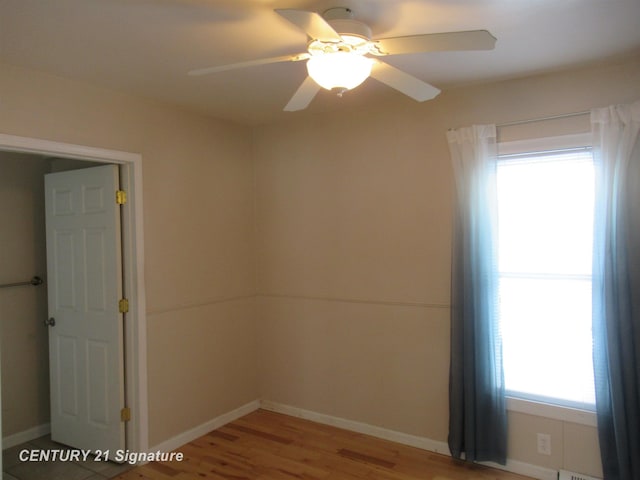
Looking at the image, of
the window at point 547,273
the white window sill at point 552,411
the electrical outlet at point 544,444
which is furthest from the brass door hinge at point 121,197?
the electrical outlet at point 544,444

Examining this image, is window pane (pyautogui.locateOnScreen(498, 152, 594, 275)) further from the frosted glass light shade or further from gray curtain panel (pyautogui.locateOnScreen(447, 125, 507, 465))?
the frosted glass light shade

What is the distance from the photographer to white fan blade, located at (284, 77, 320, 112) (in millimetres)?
2102

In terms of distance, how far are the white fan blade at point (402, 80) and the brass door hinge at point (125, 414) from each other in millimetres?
2722

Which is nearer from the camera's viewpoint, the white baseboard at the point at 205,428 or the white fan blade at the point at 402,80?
the white fan blade at the point at 402,80

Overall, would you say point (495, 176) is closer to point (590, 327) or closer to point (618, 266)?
point (618, 266)

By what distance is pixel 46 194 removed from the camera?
347 centimetres

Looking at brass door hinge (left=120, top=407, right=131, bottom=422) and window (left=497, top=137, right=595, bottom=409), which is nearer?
window (left=497, top=137, right=595, bottom=409)

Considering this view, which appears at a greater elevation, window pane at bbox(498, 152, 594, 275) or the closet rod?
window pane at bbox(498, 152, 594, 275)

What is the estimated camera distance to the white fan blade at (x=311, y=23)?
1.50 meters

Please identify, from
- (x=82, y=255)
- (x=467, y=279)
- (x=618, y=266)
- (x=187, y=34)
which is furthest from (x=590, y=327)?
(x=82, y=255)

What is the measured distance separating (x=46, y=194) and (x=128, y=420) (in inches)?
71.0

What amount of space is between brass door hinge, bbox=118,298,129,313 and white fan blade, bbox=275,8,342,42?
2.29 meters

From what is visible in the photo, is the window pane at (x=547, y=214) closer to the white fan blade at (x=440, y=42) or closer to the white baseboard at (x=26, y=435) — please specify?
the white fan blade at (x=440, y=42)

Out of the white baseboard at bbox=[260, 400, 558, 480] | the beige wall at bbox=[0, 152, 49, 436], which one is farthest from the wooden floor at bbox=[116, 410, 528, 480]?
the beige wall at bbox=[0, 152, 49, 436]
